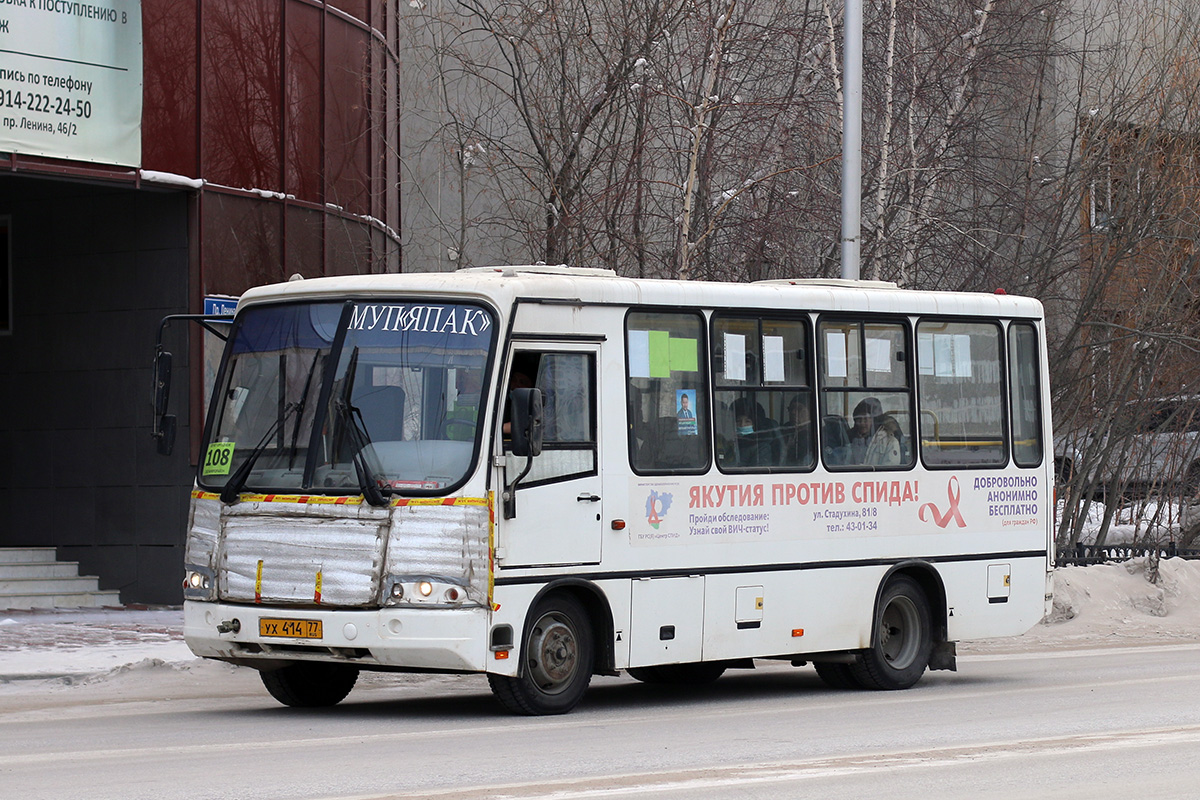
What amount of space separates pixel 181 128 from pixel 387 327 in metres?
9.25

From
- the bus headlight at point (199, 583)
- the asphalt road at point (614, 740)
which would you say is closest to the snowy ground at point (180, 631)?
the asphalt road at point (614, 740)

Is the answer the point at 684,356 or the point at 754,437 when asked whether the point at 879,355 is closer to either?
the point at 754,437

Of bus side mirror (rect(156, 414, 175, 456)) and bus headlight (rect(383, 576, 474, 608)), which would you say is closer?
bus headlight (rect(383, 576, 474, 608))

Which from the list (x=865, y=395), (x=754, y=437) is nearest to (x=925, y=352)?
(x=865, y=395)

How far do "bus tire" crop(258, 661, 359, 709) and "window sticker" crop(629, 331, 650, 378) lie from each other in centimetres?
285

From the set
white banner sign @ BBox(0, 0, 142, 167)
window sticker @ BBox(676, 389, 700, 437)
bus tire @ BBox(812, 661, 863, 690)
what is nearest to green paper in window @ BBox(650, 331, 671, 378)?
window sticker @ BBox(676, 389, 700, 437)

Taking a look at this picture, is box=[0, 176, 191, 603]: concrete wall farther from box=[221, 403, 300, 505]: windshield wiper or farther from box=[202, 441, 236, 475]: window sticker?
box=[221, 403, 300, 505]: windshield wiper

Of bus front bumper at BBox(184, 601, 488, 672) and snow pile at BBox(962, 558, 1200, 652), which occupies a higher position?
bus front bumper at BBox(184, 601, 488, 672)

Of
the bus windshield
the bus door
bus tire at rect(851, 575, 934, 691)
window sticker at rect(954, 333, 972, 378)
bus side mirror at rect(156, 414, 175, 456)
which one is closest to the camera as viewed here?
the bus windshield

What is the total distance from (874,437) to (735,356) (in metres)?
1.61

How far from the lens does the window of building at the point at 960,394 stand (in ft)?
48.3

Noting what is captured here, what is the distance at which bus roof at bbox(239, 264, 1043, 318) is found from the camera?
11.9 meters

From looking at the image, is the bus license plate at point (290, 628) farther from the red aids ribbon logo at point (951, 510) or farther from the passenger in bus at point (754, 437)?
the red aids ribbon logo at point (951, 510)

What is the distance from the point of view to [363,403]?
38.6ft
